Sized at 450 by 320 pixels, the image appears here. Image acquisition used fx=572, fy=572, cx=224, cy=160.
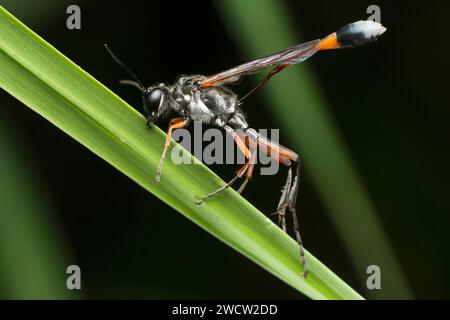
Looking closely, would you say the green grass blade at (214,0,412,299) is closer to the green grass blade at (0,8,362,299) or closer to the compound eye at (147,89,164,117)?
the compound eye at (147,89,164,117)

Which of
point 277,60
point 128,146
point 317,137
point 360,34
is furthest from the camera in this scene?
point 317,137

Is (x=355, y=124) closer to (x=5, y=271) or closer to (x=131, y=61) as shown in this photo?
(x=131, y=61)

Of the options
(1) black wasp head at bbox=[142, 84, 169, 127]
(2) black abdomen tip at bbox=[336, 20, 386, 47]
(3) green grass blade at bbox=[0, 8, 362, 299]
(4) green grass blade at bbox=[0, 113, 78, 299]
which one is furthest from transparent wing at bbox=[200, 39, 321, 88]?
(4) green grass blade at bbox=[0, 113, 78, 299]

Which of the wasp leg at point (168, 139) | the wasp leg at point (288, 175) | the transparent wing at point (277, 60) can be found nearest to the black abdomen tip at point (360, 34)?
the transparent wing at point (277, 60)

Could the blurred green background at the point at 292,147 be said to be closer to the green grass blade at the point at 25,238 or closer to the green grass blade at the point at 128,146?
the green grass blade at the point at 25,238

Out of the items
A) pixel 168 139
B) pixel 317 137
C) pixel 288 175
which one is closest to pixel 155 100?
pixel 168 139

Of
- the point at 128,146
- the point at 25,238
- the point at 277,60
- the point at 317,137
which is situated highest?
the point at 277,60

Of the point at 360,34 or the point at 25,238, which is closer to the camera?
the point at 360,34

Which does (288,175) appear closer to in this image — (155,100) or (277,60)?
(277,60)

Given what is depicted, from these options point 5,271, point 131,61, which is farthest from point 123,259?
point 131,61
